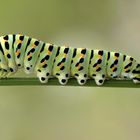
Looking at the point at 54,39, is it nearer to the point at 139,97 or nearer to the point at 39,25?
the point at 39,25

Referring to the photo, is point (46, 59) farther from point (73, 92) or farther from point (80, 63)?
point (73, 92)

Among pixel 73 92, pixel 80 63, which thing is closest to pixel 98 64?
pixel 80 63

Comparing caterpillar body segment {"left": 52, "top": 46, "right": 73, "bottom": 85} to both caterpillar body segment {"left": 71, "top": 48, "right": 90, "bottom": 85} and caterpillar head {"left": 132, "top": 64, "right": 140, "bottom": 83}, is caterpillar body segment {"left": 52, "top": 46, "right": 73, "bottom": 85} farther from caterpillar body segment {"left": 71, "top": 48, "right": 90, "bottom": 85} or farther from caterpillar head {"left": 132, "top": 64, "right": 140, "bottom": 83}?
caterpillar head {"left": 132, "top": 64, "right": 140, "bottom": 83}

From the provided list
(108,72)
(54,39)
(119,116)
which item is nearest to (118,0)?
(54,39)

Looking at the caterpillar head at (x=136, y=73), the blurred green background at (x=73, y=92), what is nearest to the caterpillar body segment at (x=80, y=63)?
the caterpillar head at (x=136, y=73)

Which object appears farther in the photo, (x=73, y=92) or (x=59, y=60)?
(x=73, y=92)

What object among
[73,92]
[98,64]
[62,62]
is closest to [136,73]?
[98,64]
